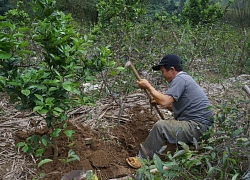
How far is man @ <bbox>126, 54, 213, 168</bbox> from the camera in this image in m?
3.10

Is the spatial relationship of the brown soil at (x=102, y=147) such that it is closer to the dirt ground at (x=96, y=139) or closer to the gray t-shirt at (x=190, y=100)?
the dirt ground at (x=96, y=139)

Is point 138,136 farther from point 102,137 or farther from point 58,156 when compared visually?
point 58,156

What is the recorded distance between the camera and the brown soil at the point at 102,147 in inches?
111

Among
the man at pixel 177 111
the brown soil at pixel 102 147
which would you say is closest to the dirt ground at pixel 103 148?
the brown soil at pixel 102 147

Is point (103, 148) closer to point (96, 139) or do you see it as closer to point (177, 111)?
point (96, 139)

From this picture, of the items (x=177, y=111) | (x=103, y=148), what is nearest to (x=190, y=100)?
(x=177, y=111)

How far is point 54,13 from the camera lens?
8.15 ft

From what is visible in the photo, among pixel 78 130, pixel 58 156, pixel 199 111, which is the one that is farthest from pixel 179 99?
pixel 58 156

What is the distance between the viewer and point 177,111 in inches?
133

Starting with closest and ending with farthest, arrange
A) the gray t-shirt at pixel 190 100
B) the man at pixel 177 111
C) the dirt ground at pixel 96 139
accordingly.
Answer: the dirt ground at pixel 96 139 < the man at pixel 177 111 < the gray t-shirt at pixel 190 100

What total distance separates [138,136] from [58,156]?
1.18m

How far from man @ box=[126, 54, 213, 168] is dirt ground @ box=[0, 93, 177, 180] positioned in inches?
11.4

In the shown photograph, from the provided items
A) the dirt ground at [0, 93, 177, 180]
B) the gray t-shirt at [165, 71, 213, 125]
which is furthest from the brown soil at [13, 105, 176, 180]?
the gray t-shirt at [165, 71, 213, 125]

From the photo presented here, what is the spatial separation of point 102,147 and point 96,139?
0.47ft
